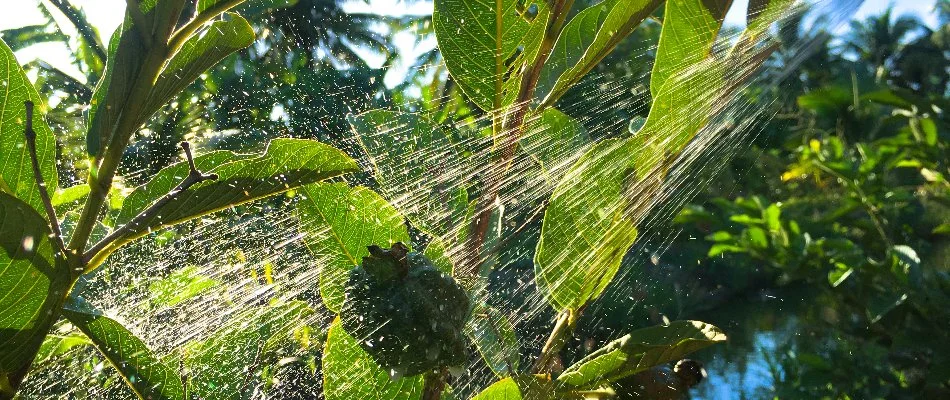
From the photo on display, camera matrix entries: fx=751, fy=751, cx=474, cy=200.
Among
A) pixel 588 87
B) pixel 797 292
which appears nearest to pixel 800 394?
A: pixel 797 292

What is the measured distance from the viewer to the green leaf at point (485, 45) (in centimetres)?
32

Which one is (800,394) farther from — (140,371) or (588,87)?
(140,371)

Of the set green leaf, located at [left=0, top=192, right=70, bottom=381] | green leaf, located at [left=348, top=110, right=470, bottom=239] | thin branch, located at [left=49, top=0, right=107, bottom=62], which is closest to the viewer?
green leaf, located at [left=0, top=192, right=70, bottom=381]

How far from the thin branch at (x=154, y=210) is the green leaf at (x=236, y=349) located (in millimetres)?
71

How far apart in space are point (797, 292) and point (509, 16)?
8.90ft

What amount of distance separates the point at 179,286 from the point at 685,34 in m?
0.26

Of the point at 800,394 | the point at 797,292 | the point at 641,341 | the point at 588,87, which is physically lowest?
the point at 797,292

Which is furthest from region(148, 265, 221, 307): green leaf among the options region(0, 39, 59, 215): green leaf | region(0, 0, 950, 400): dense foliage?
region(0, 39, 59, 215): green leaf

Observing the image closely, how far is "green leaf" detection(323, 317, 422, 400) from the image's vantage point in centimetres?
28

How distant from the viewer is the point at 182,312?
35 cm

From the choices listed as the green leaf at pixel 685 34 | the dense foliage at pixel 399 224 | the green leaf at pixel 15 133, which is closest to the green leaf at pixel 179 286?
the dense foliage at pixel 399 224

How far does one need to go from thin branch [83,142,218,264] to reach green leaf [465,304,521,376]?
11 cm

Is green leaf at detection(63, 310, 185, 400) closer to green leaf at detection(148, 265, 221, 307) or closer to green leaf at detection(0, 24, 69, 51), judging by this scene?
green leaf at detection(148, 265, 221, 307)

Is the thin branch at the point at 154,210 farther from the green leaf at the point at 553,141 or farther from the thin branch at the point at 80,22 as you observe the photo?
the thin branch at the point at 80,22
